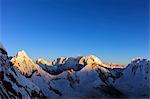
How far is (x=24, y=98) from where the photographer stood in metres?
166

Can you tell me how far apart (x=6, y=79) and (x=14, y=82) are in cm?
1686

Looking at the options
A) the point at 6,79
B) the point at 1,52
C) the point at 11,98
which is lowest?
the point at 11,98

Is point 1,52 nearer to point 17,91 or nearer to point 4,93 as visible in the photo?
point 17,91

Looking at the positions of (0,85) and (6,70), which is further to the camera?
(6,70)

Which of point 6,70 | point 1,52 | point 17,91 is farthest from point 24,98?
point 1,52

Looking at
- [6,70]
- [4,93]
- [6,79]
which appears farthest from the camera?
[6,70]

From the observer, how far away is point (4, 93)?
144 meters

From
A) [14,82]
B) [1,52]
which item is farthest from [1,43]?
[14,82]

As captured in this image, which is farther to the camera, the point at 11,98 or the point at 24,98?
the point at 24,98

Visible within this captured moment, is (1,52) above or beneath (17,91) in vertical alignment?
above

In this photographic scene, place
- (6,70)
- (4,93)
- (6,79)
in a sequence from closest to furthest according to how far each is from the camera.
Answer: (4,93) < (6,79) < (6,70)

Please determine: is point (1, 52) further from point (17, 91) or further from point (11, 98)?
point (11, 98)

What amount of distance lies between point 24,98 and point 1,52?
3044 cm

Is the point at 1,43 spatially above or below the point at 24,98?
above
